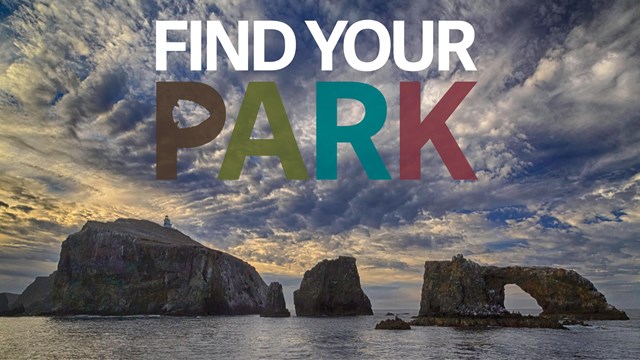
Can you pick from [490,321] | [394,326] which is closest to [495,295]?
[490,321]

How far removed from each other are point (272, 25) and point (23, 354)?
182 feet

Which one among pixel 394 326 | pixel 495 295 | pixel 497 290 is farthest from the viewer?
pixel 497 290

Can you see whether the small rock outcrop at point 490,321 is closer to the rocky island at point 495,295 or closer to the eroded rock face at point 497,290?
the rocky island at point 495,295

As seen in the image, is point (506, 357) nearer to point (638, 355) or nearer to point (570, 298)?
point (638, 355)

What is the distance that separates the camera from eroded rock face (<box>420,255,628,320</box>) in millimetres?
123000

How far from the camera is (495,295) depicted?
132m

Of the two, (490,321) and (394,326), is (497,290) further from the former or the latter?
(394,326)

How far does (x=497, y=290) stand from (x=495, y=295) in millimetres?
6391

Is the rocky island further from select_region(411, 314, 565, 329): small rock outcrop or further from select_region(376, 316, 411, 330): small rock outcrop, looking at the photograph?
select_region(376, 316, 411, 330): small rock outcrop

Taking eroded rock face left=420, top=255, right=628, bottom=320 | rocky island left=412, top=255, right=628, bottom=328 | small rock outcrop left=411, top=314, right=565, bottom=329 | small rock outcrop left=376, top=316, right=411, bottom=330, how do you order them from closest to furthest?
small rock outcrop left=376, top=316, right=411, bottom=330 → small rock outcrop left=411, top=314, right=565, bottom=329 → rocky island left=412, top=255, right=628, bottom=328 → eroded rock face left=420, top=255, right=628, bottom=320

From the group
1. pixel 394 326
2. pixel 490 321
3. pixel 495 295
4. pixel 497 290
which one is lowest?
pixel 490 321

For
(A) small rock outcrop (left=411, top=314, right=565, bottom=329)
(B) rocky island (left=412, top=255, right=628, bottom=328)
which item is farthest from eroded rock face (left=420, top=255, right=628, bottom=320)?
(A) small rock outcrop (left=411, top=314, right=565, bottom=329)

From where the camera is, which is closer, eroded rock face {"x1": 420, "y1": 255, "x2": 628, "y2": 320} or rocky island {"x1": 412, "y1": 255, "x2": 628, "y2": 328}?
rocky island {"x1": 412, "y1": 255, "x2": 628, "y2": 328}

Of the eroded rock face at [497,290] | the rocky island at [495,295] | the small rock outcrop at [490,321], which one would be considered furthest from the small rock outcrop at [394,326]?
the eroded rock face at [497,290]
